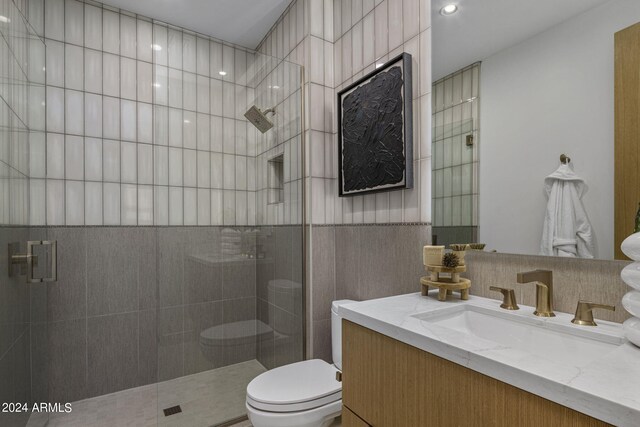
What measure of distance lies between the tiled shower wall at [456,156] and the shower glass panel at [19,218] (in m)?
1.87

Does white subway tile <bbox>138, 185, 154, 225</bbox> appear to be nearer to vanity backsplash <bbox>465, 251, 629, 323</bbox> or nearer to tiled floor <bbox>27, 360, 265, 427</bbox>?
tiled floor <bbox>27, 360, 265, 427</bbox>

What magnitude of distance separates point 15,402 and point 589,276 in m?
2.43

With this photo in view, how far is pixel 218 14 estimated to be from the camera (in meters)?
2.29

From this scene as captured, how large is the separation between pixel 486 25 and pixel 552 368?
3.90 feet

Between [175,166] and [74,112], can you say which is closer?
[175,166]

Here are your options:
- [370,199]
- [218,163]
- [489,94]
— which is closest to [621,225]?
[489,94]

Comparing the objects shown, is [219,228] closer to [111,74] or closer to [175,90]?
[175,90]

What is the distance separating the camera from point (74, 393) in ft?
6.73

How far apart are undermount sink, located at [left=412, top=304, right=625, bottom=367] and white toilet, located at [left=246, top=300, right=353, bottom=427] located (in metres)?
0.71

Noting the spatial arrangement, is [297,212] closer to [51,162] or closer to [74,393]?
A: [51,162]

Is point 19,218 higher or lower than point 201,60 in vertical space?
lower

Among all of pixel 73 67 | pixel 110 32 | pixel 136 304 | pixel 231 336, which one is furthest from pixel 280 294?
pixel 110 32

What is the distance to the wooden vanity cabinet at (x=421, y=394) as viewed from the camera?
23.9 inches

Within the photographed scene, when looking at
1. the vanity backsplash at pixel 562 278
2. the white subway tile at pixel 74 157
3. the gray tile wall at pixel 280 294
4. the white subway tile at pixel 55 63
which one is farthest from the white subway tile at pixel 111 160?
the vanity backsplash at pixel 562 278
